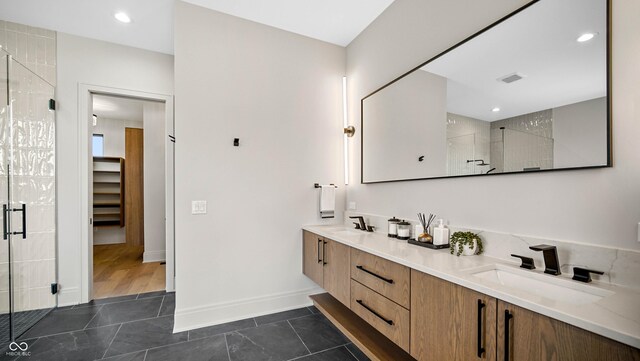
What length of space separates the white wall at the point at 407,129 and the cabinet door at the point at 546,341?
3.76 ft

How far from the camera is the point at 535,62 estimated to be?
1.44m

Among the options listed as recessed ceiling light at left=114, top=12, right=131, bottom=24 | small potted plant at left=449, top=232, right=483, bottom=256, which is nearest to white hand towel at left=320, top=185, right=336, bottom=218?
small potted plant at left=449, top=232, right=483, bottom=256

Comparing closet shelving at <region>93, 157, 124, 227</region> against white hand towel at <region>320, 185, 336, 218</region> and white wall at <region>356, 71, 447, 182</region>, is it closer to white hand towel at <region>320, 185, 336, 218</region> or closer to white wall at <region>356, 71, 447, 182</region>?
white hand towel at <region>320, 185, 336, 218</region>

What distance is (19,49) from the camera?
280 cm

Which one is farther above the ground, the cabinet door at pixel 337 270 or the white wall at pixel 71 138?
the white wall at pixel 71 138

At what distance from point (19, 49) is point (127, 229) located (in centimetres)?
359

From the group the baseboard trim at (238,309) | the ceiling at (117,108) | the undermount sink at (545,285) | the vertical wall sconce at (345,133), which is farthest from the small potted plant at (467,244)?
the ceiling at (117,108)

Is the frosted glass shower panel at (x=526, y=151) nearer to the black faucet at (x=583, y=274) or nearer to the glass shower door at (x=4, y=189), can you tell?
the black faucet at (x=583, y=274)

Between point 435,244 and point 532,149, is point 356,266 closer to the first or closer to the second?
point 435,244

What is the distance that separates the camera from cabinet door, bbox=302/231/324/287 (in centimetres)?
258

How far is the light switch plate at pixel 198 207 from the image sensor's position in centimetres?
252

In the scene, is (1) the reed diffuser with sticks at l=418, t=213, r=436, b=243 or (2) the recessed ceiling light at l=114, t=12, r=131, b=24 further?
(2) the recessed ceiling light at l=114, t=12, r=131, b=24

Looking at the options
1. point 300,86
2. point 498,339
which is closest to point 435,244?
point 498,339

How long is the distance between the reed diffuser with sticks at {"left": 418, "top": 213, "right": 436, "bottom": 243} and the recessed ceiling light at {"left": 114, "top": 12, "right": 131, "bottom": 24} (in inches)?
131
